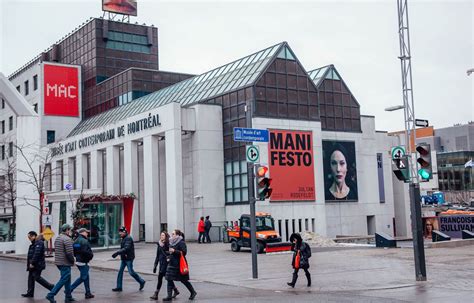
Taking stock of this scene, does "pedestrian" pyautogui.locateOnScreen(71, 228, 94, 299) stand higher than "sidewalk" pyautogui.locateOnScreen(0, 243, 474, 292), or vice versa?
"pedestrian" pyautogui.locateOnScreen(71, 228, 94, 299)

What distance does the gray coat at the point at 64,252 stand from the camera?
14.6 meters

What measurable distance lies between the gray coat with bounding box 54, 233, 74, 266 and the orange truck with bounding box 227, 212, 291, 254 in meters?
16.4

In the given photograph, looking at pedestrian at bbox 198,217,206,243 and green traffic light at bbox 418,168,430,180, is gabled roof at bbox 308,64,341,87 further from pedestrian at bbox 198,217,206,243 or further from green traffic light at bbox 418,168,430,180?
green traffic light at bbox 418,168,430,180

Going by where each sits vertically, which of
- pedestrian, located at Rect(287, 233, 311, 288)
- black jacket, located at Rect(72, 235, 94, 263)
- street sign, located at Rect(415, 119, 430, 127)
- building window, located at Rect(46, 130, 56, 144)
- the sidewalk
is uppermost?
building window, located at Rect(46, 130, 56, 144)

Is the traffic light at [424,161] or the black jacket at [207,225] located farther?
the black jacket at [207,225]

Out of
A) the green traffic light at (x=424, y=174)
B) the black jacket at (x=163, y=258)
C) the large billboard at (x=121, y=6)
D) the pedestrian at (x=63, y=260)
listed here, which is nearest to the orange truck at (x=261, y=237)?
the green traffic light at (x=424, y=174)

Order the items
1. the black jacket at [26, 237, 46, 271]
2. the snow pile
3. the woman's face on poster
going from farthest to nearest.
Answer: the woman's face on poster < the snow pile < the black jacket at [26, 237, 46, 271]

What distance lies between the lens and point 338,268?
72.4 feet

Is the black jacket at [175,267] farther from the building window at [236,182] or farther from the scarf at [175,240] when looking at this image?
the building window at [236,182]

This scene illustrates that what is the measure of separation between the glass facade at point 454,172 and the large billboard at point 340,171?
71.4 m

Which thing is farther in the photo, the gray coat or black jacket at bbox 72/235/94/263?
black jacket at bbox 72/235/94/263

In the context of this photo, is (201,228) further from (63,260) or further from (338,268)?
(63,260)

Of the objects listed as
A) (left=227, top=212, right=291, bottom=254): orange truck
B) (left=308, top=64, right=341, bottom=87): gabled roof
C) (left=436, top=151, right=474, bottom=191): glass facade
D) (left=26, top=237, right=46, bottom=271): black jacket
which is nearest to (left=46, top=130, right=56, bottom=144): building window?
(left=308, top=64, right=341, bottom=87): gabled roof

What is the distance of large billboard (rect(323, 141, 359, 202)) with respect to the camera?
47.5 m
